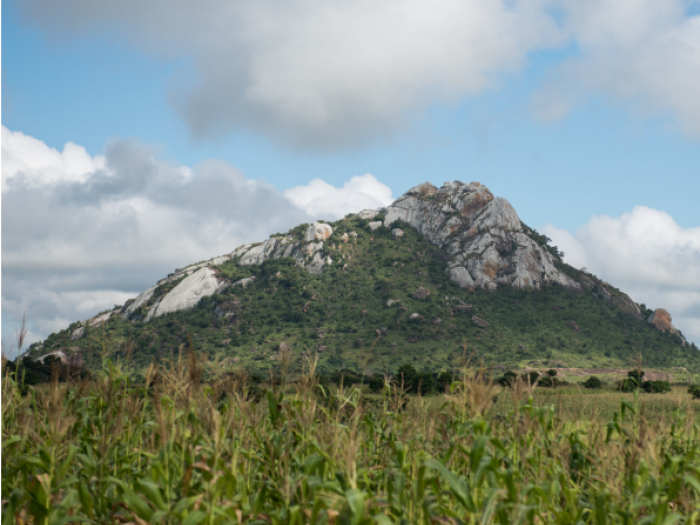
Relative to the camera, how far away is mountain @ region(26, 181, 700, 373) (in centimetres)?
9475

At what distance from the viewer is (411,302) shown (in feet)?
365

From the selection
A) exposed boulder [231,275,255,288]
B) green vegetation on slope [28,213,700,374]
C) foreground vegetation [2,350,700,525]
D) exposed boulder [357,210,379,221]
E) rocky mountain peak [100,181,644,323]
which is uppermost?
exposed boulder [357,210,379,221]

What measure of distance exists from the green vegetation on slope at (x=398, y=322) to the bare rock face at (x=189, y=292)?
290 centimetres

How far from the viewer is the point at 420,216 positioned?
14712cm

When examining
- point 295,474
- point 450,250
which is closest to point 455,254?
point 450,250

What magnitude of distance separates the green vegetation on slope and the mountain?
37cm

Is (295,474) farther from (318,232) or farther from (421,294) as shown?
(318,232)

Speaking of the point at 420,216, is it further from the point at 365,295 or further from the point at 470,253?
the point at 365,295

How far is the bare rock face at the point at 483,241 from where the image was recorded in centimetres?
11906

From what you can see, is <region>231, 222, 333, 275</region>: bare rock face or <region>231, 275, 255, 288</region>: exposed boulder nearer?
<region>231, 275, 255, 288</region>: exposed boulder

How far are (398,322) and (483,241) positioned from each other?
36028mm

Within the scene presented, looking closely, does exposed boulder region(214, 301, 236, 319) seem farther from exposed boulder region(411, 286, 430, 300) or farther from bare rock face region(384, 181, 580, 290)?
bare rock face region(384, 181, 580, 290)

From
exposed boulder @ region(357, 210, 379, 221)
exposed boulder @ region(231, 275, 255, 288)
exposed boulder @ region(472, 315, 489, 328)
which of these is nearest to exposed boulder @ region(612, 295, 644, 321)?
exposed boulder @ region(472, 315, 489, 328)

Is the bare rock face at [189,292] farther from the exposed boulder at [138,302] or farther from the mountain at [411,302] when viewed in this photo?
the exposed boulder at [138,302]
